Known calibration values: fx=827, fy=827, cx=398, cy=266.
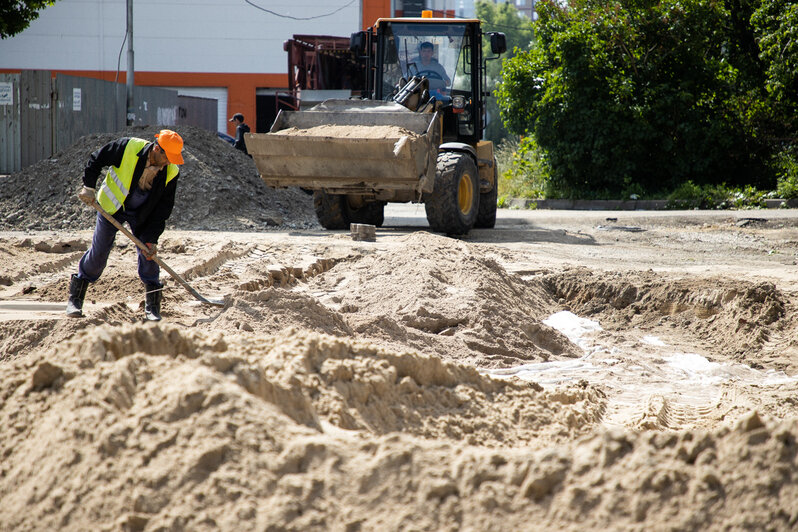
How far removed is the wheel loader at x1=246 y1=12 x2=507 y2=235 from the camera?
10.6 metres

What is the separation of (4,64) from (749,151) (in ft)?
92.0

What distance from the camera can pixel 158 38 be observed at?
33.1 metres

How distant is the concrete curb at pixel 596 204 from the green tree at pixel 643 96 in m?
0.55

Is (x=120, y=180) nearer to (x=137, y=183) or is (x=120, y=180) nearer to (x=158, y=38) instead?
(x=137, y=183)

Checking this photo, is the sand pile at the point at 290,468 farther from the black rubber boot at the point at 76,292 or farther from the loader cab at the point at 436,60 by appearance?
the loader cab at the point at 436,60

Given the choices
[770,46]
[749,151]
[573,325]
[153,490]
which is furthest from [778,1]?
[153,490]

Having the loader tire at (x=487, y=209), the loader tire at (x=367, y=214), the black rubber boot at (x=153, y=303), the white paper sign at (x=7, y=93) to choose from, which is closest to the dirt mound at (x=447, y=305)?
the black rubber boot at (x=153, y=303)

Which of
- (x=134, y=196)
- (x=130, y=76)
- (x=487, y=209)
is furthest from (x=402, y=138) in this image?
(x=130, y=76)

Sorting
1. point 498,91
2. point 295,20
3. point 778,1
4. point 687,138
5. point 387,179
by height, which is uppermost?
point 295,20

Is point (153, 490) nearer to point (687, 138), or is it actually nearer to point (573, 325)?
point (573, 325)

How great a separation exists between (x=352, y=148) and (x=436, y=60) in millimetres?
2739

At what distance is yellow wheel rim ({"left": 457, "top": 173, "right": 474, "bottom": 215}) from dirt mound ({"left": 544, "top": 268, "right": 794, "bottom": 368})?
3802 mm

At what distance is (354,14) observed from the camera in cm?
3394

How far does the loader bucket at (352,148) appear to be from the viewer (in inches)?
411
